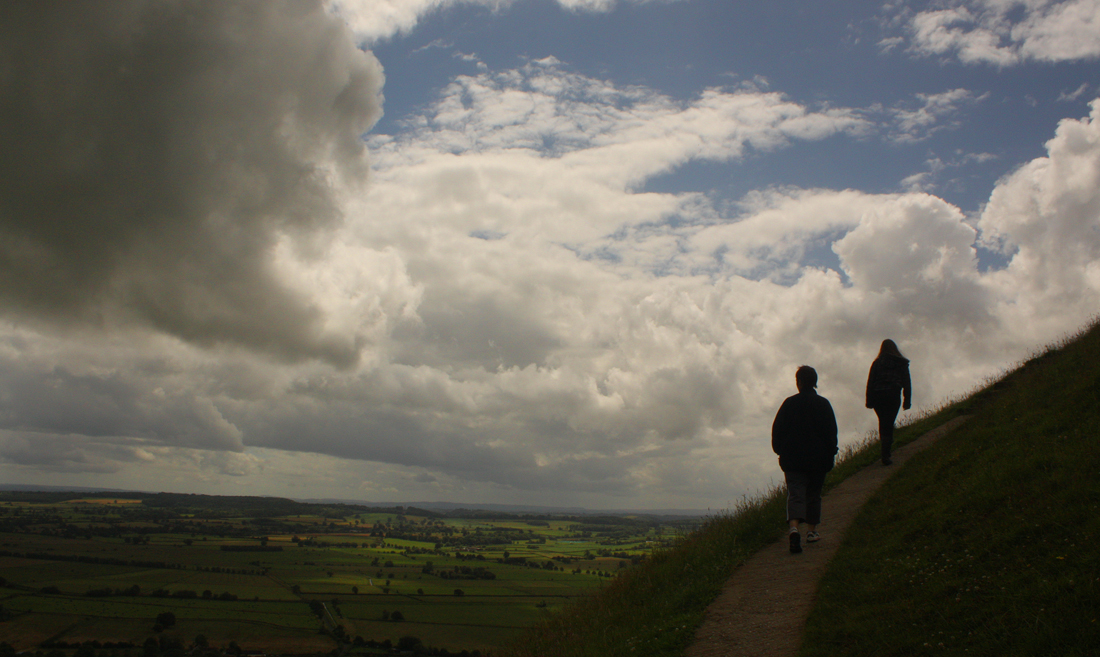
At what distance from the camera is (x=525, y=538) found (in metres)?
95.5

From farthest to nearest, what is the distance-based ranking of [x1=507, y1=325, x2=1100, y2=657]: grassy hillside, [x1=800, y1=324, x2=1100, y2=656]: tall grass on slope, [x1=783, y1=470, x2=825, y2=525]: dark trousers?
1. [x1=783, y1=470, x2=825, y2=525]: dark trousers
2. [x1=507, y1=325, x2=1100, y2=657]: grassy hillside
3. [x1=800, y1=324, x2=1100, y2=656]: tall grass on slope

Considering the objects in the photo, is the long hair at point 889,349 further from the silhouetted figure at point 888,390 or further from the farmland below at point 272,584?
the farmland below at point 272,584

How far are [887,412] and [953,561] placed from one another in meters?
6.97

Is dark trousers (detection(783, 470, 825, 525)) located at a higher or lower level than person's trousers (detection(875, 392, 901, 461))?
lower

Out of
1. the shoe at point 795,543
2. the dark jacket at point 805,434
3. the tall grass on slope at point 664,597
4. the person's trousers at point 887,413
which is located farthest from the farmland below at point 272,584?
the person's trousers at point 887,413

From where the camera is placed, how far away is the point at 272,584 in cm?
5825

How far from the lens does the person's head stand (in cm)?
939

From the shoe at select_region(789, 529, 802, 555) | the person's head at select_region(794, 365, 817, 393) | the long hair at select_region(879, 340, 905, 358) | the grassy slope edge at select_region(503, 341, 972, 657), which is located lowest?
the grassy slope edge at select_region(503, 341, 972, 657)

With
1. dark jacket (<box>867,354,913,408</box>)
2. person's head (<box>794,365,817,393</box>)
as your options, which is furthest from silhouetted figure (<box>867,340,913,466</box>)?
person's head (<box>794,365,817,393</box>)

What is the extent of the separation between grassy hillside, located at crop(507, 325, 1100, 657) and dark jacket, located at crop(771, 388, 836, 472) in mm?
1164

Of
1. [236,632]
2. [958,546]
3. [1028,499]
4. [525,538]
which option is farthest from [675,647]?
[525,538]

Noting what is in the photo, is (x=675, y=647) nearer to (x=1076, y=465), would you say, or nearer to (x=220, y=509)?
(x=1076, y=465)

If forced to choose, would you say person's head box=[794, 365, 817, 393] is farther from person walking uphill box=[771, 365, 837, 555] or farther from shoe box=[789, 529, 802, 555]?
shoe box=[789, 529, 802, 555]

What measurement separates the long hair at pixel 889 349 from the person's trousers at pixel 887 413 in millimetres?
878
